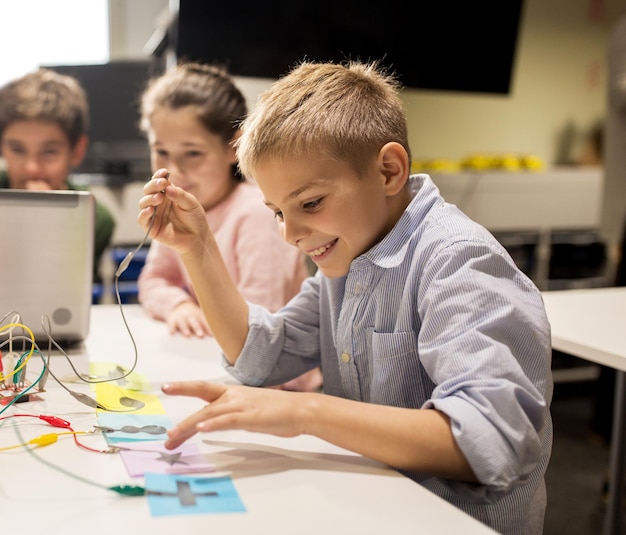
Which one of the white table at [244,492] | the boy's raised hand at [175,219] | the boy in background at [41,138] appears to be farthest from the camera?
the boy in background at [41,138]

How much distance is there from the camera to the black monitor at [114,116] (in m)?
2.77

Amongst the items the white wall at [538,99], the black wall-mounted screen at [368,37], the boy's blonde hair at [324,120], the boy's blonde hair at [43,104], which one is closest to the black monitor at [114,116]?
the black wall-mounted screen at [368,37]

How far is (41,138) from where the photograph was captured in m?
2.10

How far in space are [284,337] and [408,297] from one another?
0.29 metres

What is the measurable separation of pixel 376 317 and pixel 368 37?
105 inches

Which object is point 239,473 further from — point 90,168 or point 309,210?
point 90,168

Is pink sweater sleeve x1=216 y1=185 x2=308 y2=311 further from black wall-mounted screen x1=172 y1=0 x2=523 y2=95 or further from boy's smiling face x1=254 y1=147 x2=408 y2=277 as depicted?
black wall-mounted screen x1=172 y1=0 x2=523 y2=95

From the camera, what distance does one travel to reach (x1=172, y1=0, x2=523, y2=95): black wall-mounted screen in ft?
9.89

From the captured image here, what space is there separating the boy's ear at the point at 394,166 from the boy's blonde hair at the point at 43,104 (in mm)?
1513

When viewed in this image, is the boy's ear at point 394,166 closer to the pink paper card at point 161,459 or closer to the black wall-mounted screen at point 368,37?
the pink paper card at point 161,459

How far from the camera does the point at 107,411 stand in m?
0.90

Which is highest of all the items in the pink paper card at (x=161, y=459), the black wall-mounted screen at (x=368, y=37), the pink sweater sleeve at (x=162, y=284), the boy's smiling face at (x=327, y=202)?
the black wall-mounted screen at (x=368, y=37)

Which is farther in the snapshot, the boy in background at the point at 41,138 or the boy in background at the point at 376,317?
the boy in background at the point at 41,138

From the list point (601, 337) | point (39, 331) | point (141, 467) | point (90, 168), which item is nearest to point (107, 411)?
point (141, 467)
